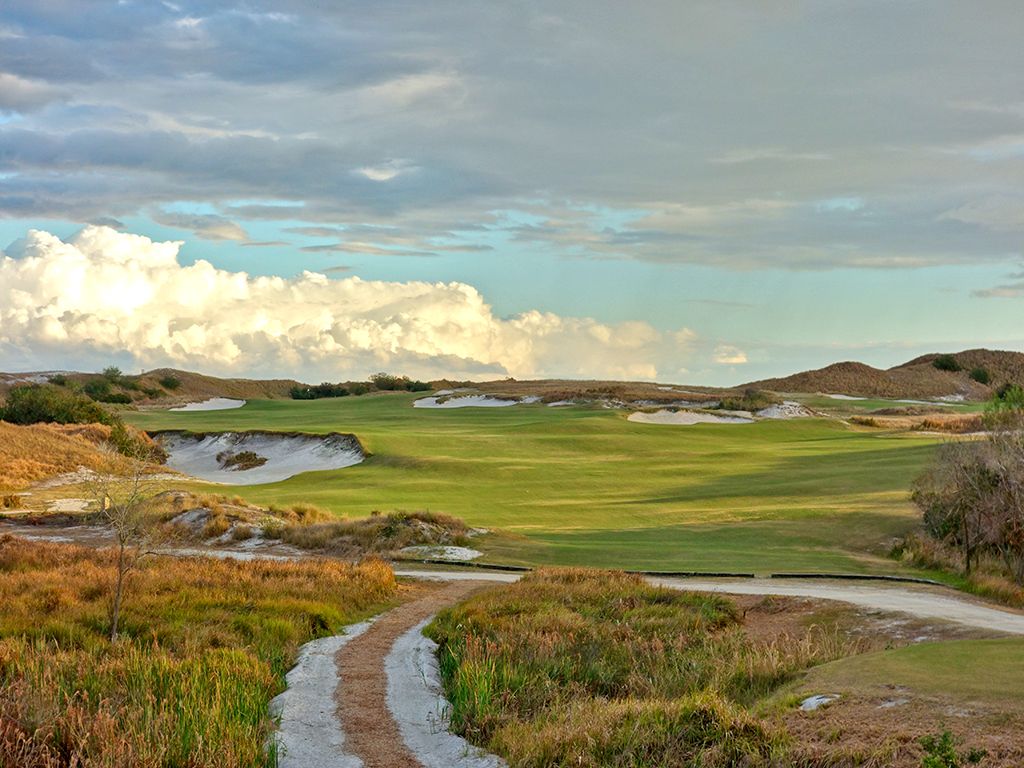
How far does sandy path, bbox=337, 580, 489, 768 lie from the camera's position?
1246cm

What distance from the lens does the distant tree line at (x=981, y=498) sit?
31609mm

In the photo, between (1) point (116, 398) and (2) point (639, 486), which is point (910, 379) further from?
(1) point (116, 398)

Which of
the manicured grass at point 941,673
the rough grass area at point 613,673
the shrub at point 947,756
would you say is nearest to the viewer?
the shrub at point 947,756

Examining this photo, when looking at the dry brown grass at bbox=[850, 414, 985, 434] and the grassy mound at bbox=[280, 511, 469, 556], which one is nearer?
the grassy mound at bbox=[280, 511, 469, 556]

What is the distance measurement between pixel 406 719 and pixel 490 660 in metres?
2.03

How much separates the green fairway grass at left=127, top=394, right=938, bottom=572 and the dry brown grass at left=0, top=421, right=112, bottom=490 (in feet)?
29.8

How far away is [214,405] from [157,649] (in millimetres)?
97187

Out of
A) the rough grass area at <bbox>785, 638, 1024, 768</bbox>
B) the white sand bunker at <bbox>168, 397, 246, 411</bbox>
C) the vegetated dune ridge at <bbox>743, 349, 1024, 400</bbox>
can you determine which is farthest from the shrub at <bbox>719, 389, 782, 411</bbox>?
the rough grass area at <bbox>785, 638, 1024, 768</bbox>

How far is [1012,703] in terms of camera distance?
37.1 feet

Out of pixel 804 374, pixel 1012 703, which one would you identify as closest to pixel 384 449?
pixel 1012 703

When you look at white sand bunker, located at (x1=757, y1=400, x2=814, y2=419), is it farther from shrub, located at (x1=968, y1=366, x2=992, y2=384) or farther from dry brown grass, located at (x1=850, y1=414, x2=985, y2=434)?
shrub, located at (x1=968, y1=366, x2=992, y2=384)

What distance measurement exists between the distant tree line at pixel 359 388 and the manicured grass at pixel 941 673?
120 metres

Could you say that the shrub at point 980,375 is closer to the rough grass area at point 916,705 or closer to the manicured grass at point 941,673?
the manicured grass at point 941,673

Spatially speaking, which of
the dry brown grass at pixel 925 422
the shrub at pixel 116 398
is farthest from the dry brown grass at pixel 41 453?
the dry brown grass at pixel 925 422
